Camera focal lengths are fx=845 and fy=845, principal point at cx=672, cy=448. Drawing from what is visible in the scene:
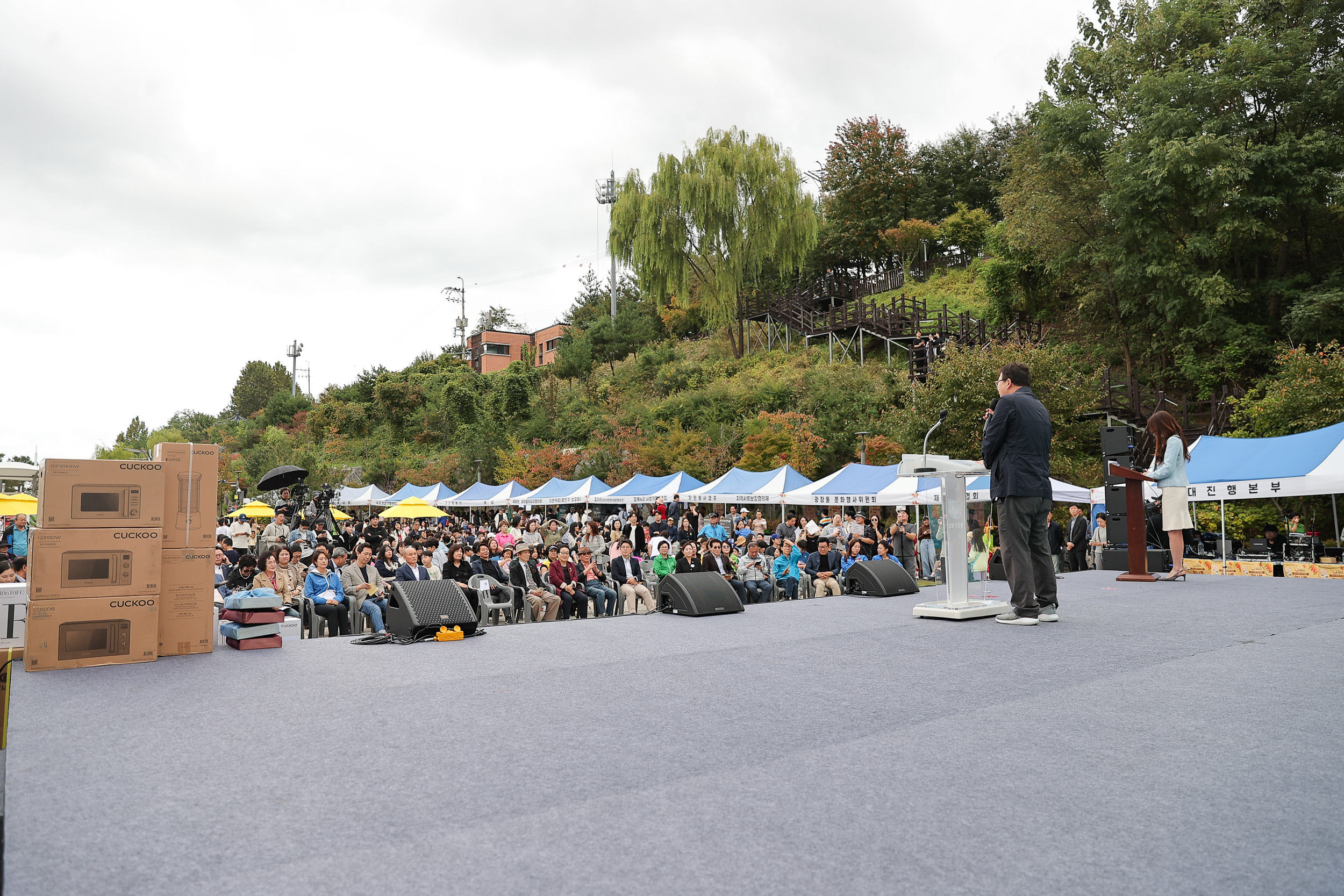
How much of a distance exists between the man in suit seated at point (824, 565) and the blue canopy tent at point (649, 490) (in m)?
7.40

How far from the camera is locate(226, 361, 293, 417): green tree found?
Result: 276ft

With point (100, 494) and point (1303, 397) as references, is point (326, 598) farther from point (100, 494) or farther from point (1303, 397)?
point (1303, 397)

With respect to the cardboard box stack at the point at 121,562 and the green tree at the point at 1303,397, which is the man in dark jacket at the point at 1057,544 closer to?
the green tree at the point at 1303,397

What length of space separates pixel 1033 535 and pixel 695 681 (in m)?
2.75

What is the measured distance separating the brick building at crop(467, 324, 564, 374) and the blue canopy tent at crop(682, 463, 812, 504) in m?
41.7

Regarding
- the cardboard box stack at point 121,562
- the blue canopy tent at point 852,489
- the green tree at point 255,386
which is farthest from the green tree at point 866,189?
the green tree at point 255,386

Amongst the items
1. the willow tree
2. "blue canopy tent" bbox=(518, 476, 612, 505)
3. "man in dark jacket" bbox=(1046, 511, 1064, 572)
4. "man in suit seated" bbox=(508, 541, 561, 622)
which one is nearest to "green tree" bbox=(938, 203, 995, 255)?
the willow tree

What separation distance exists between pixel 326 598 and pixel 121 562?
347 cm

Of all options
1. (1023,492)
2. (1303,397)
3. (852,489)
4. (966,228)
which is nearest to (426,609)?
(1023,492)

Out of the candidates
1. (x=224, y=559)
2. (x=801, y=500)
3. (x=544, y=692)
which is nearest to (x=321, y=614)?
(x=224, y=559)

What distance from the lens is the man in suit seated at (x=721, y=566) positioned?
11188 mm

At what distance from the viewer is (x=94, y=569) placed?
16.1 ft

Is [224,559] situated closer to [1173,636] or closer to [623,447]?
[1173,636]

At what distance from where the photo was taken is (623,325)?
42.7 meters
